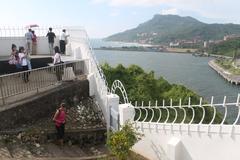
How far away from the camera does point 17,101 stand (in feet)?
38.3

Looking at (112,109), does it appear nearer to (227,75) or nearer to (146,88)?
(146,88)

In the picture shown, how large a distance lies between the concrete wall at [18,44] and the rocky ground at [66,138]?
589 cm

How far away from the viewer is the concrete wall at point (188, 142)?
7922mm

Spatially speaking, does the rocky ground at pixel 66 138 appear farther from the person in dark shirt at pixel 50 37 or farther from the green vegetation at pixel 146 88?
the green vegetation at pixel 146 88

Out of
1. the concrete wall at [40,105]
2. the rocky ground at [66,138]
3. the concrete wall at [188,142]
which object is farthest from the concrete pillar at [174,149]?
the concrete wall at [40,105]

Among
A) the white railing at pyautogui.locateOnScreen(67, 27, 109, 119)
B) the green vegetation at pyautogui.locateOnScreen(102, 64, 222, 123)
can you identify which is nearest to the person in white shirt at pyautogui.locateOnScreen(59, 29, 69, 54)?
the white railing at pyautogui.locateOnScreen(67, 27, 109, 119)

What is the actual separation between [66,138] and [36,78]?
2.37 metres

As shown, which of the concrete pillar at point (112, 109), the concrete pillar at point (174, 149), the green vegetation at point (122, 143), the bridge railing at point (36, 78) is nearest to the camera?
the concrete pillar at point (174, 149)

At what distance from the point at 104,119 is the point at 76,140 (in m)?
1.51

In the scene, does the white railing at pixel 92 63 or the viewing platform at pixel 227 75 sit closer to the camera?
the white railing at pixel 92 63

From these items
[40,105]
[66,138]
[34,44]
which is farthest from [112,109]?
[34,44]

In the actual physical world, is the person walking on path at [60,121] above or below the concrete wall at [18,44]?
below

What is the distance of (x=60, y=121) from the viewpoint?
36.4 ft

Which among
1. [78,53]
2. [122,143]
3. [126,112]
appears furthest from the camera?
[78,53]
